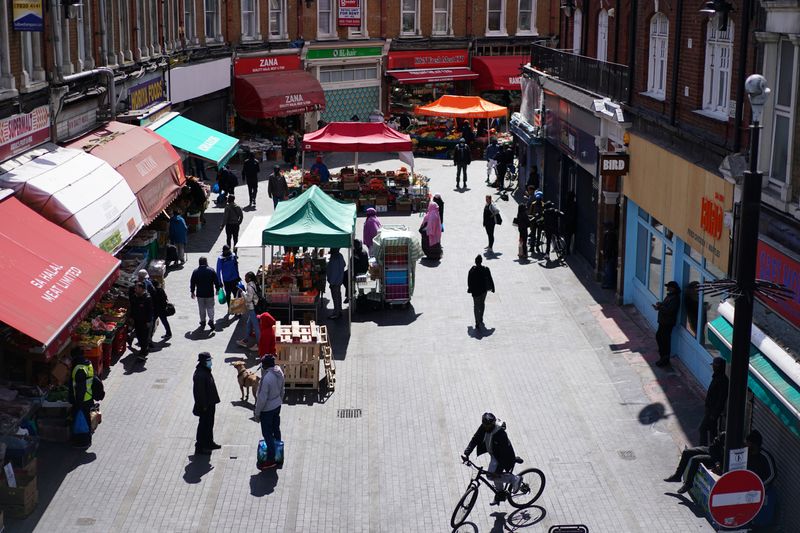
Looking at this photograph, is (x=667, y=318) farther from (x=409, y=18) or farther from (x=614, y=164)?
(x=409, y=18)

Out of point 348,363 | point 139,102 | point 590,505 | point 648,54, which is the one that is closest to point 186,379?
point 348,363

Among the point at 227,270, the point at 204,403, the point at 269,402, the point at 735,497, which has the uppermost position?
the point at 735,497

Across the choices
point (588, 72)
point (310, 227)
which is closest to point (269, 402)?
point (310, 227)

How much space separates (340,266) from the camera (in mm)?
22500

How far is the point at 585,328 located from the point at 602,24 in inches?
355

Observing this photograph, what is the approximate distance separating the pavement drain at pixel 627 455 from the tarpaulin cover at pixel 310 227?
7079 mm

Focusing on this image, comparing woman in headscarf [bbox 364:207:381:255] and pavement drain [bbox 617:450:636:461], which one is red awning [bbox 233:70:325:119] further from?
pavement drain [bbox 617:450:636:461]

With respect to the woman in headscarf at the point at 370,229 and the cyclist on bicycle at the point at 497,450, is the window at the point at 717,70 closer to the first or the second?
the cyclist on bicycle at the point at 497,450

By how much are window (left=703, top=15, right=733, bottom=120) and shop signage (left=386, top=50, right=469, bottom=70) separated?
33.0 m

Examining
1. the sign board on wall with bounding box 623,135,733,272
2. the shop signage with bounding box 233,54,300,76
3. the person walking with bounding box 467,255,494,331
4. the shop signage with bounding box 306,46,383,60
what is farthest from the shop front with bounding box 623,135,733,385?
the shop signage with bounding box 306,46,383,60

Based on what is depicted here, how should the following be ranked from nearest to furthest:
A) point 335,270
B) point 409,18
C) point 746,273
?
point 746,273
point 335,270
point 409,18

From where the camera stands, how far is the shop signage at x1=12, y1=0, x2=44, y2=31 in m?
19.1

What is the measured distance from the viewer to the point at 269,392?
50.2 feet

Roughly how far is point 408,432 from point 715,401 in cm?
443
